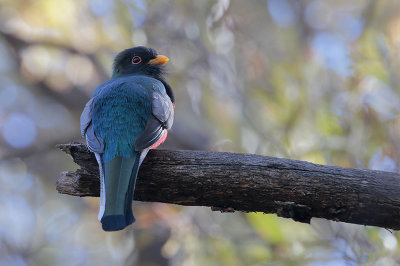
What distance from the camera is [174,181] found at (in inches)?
138

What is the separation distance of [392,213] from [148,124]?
185 cm

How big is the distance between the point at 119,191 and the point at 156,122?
0.86 metres

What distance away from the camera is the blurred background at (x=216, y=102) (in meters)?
6.18

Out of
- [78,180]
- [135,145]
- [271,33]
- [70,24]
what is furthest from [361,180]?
[271,33]

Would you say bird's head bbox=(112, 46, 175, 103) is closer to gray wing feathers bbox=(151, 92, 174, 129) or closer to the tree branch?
gray wing feathers bbox=(151, 92, 174, 129)

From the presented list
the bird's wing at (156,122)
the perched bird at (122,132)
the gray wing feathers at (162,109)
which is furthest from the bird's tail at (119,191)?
the gray wing feathers at (162,109)

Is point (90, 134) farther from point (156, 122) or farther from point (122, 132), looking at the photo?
point (156, 122)

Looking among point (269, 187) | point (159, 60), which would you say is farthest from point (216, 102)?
point (269, 187)

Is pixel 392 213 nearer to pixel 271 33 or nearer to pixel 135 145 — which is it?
pixel 135 145

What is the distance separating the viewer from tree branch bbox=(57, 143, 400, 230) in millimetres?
3361

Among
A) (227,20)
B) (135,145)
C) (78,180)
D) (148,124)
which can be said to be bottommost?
(78,180)

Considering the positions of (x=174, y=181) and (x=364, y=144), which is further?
(x=364, y=144)

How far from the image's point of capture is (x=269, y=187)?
3420 millimetres

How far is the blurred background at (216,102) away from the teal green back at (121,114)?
2.41 m
